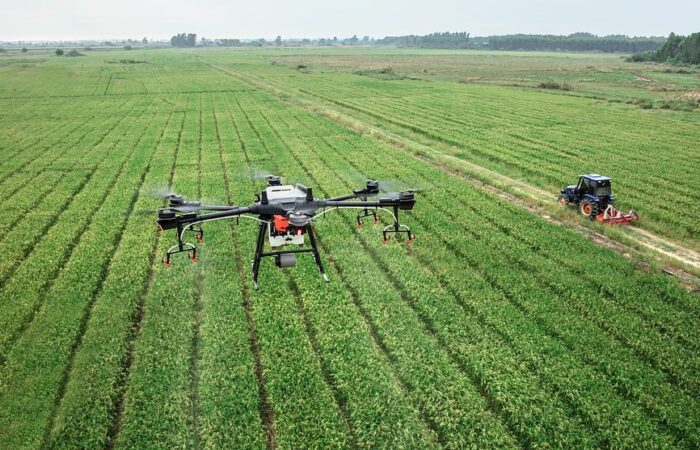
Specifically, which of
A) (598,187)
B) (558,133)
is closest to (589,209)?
(598,187)

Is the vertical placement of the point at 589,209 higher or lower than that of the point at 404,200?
lower

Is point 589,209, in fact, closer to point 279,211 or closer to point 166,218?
point 279,211

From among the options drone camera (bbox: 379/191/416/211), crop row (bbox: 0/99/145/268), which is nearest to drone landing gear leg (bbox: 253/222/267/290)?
drone camera (bbox: 379/191/416/211)

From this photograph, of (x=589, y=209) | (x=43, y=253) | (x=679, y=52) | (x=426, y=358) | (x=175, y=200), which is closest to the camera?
(x=426, y=358)

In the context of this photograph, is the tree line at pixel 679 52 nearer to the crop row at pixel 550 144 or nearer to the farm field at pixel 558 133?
the farm field at pixel 558 133

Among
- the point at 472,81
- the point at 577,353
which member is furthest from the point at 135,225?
the point at 472,81

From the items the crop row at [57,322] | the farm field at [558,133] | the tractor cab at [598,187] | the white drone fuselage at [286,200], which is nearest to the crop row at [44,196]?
the crop row at [57,322]

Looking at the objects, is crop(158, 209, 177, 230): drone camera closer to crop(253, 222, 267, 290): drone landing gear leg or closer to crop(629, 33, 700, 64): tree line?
crop(253, 222, 267, 290): drone landing gear leg
